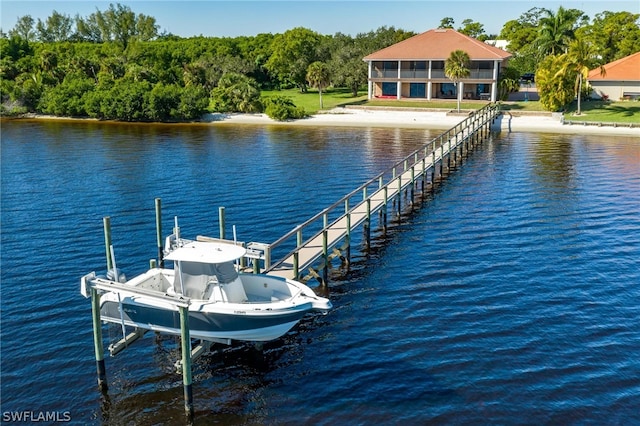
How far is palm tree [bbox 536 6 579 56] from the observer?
77.4 m

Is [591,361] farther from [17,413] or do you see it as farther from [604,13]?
[604,13]

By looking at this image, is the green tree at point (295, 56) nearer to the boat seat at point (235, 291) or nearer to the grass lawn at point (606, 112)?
the grass lawn at point (606, 112)

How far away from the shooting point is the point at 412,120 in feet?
244

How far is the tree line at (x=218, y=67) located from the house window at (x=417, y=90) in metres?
7.34

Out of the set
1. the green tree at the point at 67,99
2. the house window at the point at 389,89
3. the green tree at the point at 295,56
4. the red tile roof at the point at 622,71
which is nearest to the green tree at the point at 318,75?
the house window at the point at 389,89

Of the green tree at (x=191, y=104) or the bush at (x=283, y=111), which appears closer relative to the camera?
the bush at (x=283, y=111)

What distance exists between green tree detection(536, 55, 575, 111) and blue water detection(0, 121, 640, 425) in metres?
21.0

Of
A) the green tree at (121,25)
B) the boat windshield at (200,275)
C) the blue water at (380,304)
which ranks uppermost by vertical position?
the green tree at (121,25)

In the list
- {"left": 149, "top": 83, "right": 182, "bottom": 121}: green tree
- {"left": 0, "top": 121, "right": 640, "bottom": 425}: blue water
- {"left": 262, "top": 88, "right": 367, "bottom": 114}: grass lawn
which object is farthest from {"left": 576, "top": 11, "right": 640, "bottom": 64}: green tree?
A: {"left": 149, "top": 83, "right": 182, "bottom": 121}: green tree

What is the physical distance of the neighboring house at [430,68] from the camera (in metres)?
77.8

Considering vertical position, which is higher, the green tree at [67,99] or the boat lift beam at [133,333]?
the green tree at [67,99]

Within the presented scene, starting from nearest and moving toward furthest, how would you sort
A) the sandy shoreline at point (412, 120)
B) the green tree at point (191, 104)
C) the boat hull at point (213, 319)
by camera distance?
1. the boat hull at point (213, 319)
2. the sandy shoreline at point (412, 120)
3. the green tree at point (191, 104)

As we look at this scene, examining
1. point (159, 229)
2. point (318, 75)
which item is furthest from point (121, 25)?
point (159, 229)

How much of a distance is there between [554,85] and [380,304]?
5239 cm
